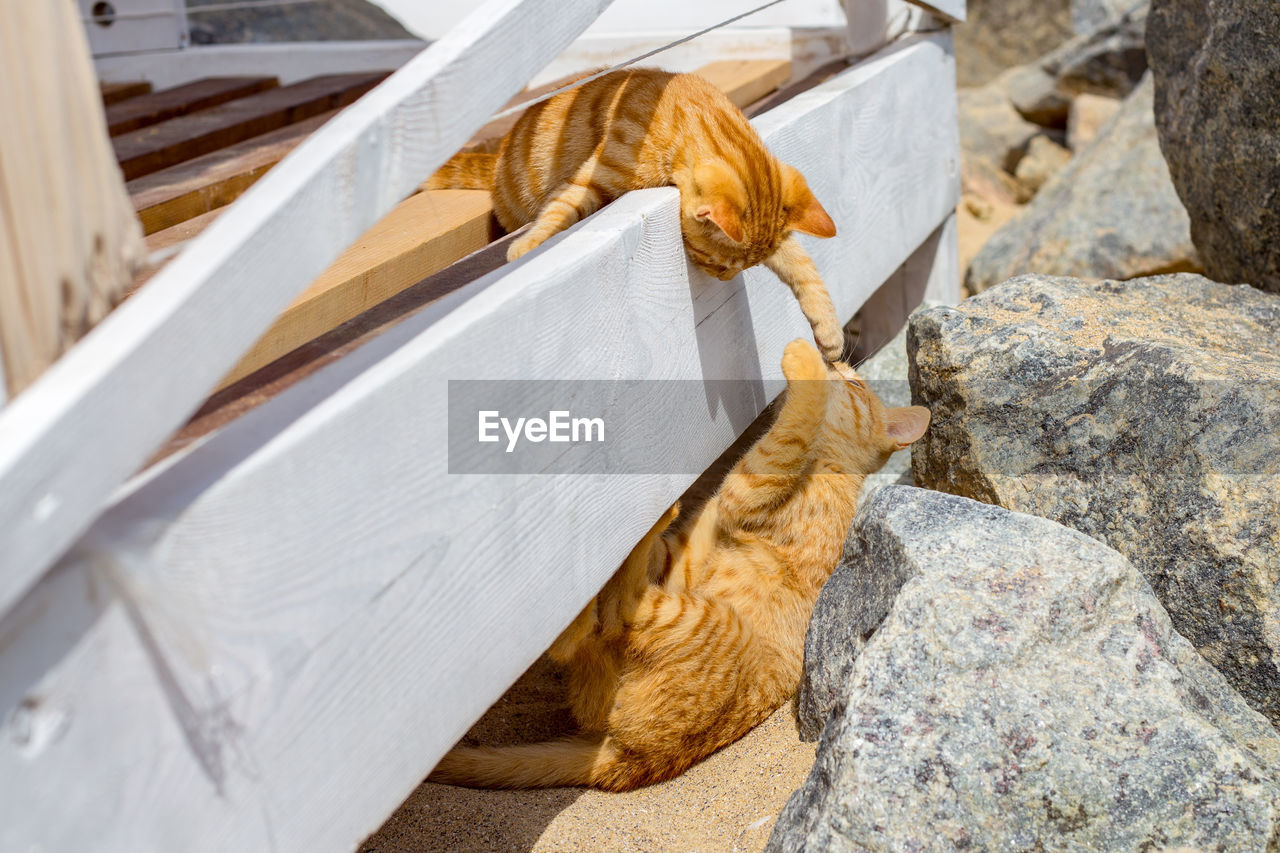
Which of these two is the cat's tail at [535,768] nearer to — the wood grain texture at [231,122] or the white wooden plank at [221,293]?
the white wooden plank at [221,293]

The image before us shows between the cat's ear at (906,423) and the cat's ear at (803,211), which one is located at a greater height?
the cat's ear at (803,211)

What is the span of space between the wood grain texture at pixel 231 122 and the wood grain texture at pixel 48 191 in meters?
2.10

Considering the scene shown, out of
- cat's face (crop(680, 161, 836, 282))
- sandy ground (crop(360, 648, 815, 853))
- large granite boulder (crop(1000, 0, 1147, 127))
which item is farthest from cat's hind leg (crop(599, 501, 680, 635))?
large granite boulder (crop(1000, 0, 1147, 127))

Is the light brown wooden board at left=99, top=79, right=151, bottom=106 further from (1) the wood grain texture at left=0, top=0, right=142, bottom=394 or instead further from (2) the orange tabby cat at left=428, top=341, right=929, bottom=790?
(1) the wood grain texture at left=0, top=0, right=142, bottom=394

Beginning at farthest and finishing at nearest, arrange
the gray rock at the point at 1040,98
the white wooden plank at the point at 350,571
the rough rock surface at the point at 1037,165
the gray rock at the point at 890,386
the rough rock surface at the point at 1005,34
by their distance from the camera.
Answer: the rough rock surface at the point at 1005,34 → the gray rock at the point at 1040,98 → the rough rock surface at the point at 1037,165 → the gray rock at the point at 890,386 → the white wooden plank at the point at 350,571

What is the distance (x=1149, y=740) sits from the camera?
1.69 m

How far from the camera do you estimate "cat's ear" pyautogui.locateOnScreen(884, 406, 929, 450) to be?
8.52 ft

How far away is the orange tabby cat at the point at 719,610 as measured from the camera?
2223 millimetres

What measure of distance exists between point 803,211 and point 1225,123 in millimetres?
1734

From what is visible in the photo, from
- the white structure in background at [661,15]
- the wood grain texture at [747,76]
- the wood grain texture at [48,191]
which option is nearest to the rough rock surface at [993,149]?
the white structure in background at [661,15]

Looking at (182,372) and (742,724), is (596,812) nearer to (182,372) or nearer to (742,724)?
(742,724)

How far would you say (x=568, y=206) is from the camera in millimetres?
2168

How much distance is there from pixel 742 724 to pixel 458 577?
1.19m

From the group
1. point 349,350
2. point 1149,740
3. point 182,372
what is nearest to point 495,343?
point 349,350
